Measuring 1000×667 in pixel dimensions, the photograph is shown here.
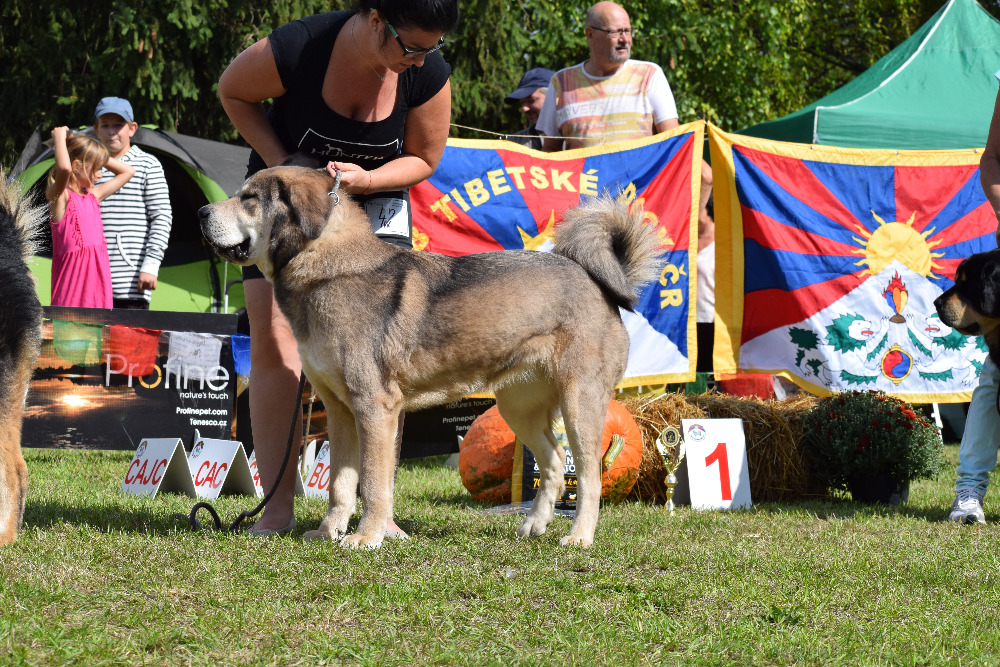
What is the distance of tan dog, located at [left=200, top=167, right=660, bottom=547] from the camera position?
3.80 m

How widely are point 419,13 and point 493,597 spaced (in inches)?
89.7

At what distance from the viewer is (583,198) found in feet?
23.8

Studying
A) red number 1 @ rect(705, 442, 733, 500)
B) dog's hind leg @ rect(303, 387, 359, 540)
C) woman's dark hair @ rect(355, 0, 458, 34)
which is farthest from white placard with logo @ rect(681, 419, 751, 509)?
woman's dark hair @ rect(355, 0, 458, 34)

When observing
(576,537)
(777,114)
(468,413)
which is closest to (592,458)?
(576,537)

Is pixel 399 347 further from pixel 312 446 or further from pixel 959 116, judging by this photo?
pixel 959 116

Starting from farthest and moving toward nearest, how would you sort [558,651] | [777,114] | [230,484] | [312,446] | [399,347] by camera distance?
[777,114], [312,446], [230,484], [399,347], [558,651]

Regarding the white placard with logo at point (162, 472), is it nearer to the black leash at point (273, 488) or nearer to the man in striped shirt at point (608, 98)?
the black leash at point (273, 488)

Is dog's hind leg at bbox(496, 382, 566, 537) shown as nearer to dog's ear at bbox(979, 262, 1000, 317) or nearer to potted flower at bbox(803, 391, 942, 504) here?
potted flower at bbox(803, 391, 942, 504)

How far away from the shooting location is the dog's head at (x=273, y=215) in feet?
12.4

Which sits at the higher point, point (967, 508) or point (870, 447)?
point (870, 447)

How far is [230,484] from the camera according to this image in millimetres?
5871

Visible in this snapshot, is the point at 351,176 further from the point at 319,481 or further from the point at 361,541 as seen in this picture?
the point at 319,481

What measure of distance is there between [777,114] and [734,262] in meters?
16.2

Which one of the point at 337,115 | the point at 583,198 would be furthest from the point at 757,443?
the point at 337,115
